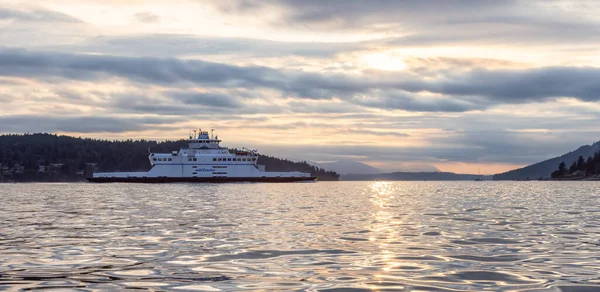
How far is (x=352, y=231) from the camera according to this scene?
26438 millimetres

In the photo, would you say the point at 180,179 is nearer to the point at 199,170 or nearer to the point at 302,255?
the point at 199,170

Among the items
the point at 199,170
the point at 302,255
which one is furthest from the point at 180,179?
the point at 302,255

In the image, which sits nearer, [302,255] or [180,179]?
[302,255]

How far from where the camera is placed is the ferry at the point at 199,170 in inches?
6713

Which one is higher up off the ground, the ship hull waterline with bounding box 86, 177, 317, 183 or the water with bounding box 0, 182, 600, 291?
the ship hull waterline with bounding box 86, 177, 317, 183

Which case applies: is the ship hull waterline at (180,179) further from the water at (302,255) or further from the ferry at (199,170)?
the water at (302,255)

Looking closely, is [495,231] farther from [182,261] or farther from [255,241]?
[182,261]

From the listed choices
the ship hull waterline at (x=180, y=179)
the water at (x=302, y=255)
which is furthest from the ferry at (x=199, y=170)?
the water at (x=302, y=255)

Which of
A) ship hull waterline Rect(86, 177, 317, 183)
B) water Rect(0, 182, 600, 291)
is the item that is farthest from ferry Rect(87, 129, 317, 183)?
water Rect(0, 182, 600, 291)

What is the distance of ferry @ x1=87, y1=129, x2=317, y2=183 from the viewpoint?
170500mm

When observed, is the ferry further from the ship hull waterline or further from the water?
the water

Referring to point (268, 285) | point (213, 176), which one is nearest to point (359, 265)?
point (268, 285)

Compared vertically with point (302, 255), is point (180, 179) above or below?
above

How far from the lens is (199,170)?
172500 millimetres
